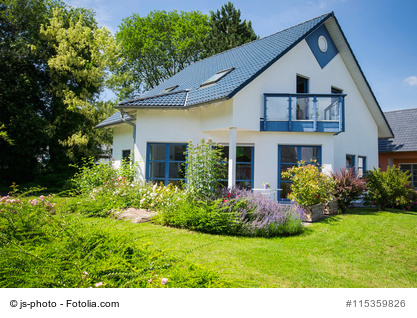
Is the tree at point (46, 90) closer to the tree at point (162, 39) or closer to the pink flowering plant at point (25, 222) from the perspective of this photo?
the tree at point (162, 39)

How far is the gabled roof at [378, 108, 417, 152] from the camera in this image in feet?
60.5

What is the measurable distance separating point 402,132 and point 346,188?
512 inches

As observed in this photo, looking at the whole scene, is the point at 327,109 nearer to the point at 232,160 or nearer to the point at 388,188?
the point at 388,188

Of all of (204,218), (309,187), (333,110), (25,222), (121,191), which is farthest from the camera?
(333,110)

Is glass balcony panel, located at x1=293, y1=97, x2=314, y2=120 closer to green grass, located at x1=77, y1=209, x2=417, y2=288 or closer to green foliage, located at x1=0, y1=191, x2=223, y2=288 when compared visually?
green grass, located at x1=77, y1=209, x2=417, y2=288

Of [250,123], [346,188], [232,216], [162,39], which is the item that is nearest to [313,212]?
[346,188]

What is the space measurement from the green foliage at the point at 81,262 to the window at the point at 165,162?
26.1ft

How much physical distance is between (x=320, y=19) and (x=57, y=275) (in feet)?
46.3

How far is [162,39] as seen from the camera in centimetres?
3186

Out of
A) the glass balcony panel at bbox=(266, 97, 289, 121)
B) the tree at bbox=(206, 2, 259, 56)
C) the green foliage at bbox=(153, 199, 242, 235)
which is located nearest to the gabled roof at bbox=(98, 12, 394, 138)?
the glass balcony panel at bbox=(266, 97, 289, 121)

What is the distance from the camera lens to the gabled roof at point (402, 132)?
60.5 ft

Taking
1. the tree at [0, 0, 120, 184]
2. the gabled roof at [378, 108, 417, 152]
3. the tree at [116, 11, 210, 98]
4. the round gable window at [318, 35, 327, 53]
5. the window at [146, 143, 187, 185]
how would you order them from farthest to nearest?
the tree at [116, 11, 210, 98] → the tree at [0, 0, 120, 184] → the gabled roof at [378, 108, 417, 152] → the round gable window at [318, 35, 327, 53] → the window at [146, 143, 187, 185]

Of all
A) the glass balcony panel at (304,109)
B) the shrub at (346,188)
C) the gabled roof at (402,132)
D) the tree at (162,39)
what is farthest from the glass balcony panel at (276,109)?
the tree at (162,39)

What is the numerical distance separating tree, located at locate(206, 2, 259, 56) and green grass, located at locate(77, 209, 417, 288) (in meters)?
23.3
